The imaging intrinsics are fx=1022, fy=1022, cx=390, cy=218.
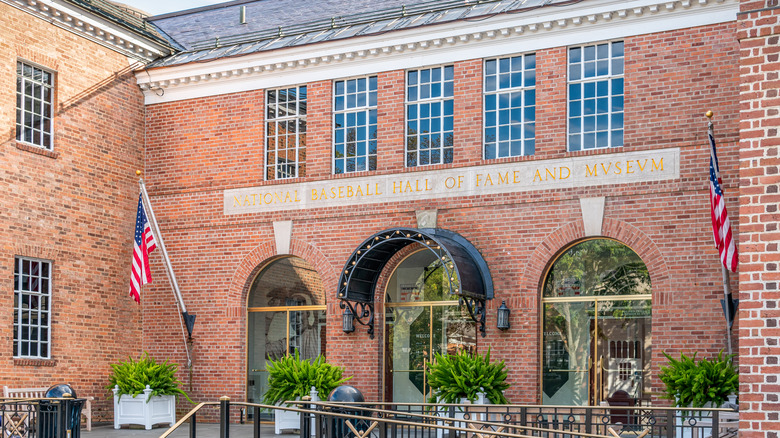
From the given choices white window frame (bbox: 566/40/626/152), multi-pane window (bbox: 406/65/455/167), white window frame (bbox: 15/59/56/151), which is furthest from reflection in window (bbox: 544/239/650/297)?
white window frame (bbox: 15/59/56/151)

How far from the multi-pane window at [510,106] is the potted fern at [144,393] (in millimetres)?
7844

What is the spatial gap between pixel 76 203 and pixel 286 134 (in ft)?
14.8

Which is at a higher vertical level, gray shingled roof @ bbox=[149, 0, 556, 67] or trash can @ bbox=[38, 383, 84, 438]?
gray shingled roof @ bbox=[149, 0, 556, 67]

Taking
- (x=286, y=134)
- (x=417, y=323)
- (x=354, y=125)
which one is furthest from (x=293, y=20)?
(x=417, y=323)

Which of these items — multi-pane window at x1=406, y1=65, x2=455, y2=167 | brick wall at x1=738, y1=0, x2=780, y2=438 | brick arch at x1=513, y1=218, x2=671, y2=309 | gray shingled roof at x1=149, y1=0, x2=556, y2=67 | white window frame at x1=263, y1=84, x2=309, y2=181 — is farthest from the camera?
white window frame at x1=263, y1=84, x2=309, y2=181

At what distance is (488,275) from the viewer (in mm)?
18719

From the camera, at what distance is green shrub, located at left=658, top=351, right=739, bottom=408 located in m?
15.6

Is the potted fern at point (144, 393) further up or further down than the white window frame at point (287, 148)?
further down

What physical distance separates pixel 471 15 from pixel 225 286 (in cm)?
757

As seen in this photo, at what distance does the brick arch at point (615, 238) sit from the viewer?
57.2 ft

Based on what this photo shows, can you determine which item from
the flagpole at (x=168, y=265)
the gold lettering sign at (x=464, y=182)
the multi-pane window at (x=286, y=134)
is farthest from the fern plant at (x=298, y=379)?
the multi-pane window at (x=286, y=134)

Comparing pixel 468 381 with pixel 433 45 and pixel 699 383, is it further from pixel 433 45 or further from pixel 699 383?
pixel 433 45

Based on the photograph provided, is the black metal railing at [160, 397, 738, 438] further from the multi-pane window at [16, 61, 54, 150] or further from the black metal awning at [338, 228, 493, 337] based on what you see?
the multi-pane window at [16, 61, 54, 150]

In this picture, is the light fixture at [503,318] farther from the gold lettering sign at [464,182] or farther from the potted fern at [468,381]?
the gold lettering sign at [464,182]
